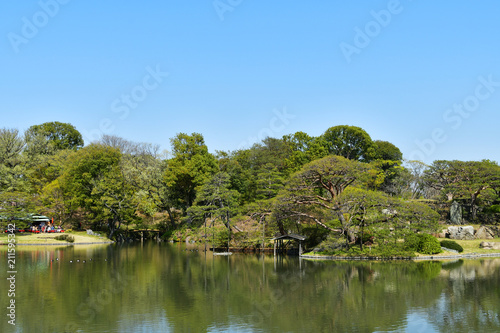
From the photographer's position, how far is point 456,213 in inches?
1923

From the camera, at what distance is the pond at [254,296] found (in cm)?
1675

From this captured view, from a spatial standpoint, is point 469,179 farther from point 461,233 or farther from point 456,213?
point 461,233

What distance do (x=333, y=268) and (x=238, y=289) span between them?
1008 centimetres

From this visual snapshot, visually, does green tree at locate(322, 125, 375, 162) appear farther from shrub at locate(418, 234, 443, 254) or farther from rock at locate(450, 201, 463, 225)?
shrub at locate(418, 234, 443, 254)

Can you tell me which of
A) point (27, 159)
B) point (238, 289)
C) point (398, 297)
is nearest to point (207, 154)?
point (27, 159)

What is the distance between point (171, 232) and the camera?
6153cm

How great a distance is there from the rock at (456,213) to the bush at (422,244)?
515 inches

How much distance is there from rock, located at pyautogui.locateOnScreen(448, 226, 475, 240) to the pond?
7709mm

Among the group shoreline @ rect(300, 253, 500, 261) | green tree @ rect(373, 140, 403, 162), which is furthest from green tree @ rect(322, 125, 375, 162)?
shoreline @ rect(300, 253, 500, 261)

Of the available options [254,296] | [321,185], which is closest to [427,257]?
[321,185]

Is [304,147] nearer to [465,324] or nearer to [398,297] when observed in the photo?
[398,297]

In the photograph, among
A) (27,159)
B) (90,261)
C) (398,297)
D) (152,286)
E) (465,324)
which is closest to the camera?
(465,324)

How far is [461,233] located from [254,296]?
1179 inches

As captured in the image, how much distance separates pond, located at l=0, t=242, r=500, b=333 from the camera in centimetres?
1675
